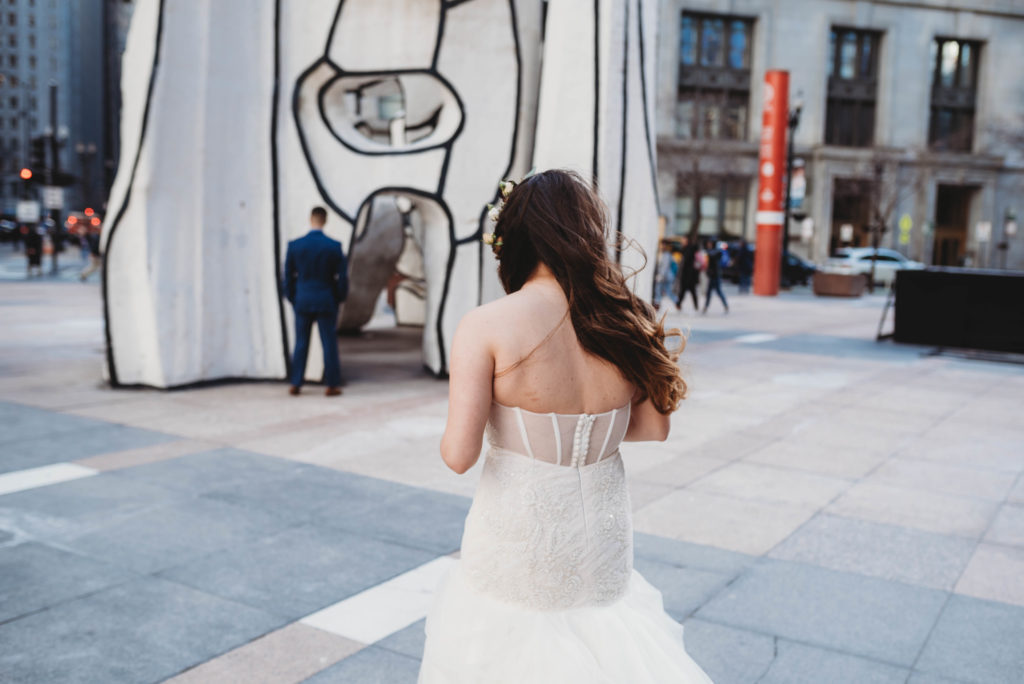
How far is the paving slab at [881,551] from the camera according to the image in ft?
15.3

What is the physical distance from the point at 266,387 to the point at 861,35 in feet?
163

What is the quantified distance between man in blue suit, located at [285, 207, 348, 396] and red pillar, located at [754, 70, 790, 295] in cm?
2148

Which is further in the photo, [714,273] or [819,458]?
[714,273]

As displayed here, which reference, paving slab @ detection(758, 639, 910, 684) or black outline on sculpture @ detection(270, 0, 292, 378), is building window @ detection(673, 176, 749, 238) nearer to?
black outline on sculpture @ detection(270, 0, 292, 378)

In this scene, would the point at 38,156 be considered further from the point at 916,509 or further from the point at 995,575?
the point at 995,575

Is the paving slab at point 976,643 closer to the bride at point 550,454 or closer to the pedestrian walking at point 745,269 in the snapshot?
the bride at point 550,454

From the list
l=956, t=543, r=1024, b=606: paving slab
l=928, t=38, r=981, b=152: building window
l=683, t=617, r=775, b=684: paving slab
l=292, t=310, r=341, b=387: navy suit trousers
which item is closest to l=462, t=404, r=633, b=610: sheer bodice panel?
l=683, t=617, r=775, b=684: paving slab

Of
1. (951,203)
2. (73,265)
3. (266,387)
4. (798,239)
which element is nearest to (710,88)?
(798,239)

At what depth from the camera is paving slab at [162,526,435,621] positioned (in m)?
4.21

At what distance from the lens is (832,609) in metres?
4.18

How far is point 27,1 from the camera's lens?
108 meters

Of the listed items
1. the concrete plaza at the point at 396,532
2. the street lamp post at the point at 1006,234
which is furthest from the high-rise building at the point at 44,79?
the concrete plaza at the point at 396,532

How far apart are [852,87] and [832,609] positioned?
51.4 metres

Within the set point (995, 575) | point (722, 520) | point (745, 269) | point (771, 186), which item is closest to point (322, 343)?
point (722, 520)
